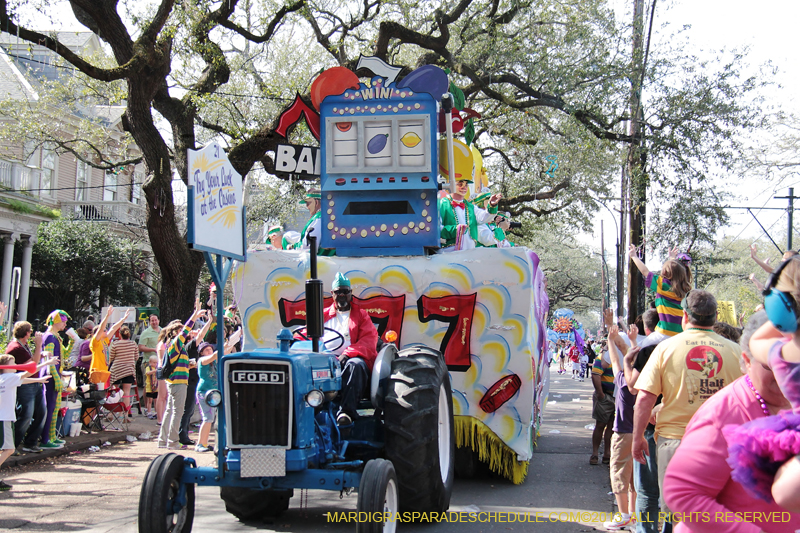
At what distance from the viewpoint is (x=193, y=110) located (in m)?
14.4

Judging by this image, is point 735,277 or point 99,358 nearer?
point 99,358

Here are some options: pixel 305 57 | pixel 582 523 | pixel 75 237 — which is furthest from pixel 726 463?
pixel 75 237

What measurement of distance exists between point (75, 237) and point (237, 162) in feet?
41.8

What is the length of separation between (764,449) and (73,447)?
9593 millimetres

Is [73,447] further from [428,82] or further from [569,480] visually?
[428,82]

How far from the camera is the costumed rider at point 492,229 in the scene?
30.7 feet

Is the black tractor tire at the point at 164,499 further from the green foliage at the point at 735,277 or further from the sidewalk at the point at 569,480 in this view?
the green foliage at the point at 735,277

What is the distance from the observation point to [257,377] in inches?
183

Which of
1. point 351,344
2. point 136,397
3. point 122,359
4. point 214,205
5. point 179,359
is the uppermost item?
point 214,205

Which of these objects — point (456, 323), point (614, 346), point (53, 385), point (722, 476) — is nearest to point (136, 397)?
point (53, 385)

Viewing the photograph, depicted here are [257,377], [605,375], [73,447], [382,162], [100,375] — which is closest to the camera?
[257,377]

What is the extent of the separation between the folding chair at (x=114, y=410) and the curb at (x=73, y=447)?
0.51 meters

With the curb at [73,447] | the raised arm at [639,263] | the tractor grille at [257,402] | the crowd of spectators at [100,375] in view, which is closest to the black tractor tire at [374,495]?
the tractor grille at [257,402]

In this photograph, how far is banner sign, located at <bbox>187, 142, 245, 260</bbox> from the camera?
13.7ft
